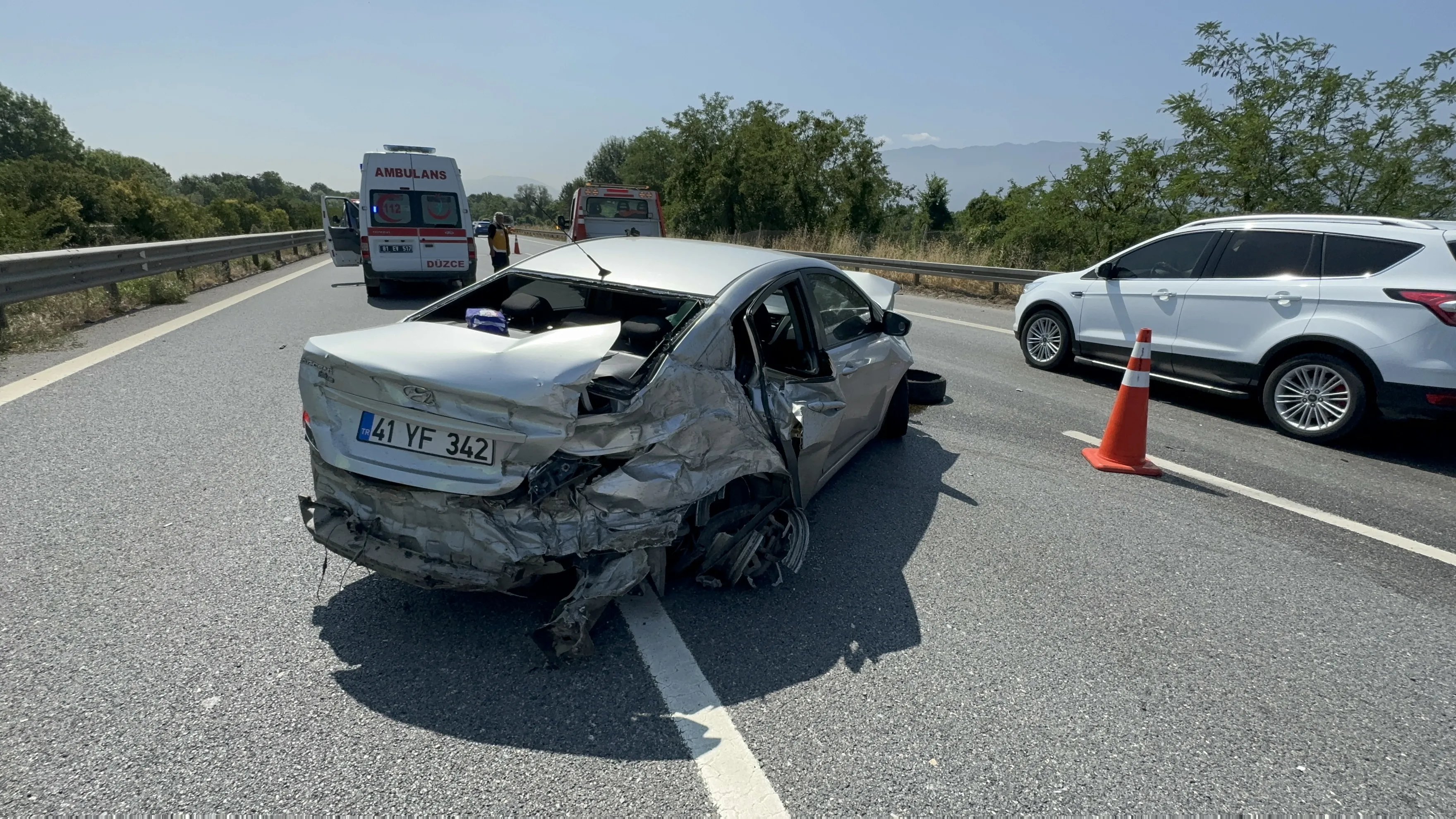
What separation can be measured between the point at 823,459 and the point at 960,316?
1022 cm

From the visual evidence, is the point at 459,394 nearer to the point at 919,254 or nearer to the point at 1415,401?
the point at 1415,401

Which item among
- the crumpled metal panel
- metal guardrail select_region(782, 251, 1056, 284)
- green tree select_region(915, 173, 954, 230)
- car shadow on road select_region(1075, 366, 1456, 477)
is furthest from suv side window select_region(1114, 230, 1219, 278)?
green tree select_region(915, 173, 954, 230)

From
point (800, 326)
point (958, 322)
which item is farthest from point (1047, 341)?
point (800, 326)

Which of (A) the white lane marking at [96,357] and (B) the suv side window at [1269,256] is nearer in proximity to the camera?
(A) the white lane marking at [96,357]

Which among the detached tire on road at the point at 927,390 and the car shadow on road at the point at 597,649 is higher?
the detached tire on road at the point at 927,390


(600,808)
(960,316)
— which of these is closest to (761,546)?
(600,808)

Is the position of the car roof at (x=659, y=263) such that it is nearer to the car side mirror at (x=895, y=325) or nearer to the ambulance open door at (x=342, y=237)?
the car side mirror at (x=895, y=325)

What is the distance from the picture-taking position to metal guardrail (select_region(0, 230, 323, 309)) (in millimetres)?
7863

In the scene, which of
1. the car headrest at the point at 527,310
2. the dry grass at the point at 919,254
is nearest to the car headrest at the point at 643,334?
the car headrest at the point at 527,310

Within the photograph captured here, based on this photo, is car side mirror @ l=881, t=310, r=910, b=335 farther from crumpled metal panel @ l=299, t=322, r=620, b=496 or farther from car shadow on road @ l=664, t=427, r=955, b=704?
crumpled metal panel @ l=299, t=322, r=620, b=496

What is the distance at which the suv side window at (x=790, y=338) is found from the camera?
151 inches

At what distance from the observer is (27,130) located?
68938 mm

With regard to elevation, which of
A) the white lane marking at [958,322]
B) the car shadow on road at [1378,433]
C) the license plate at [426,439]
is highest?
the license plate at [426,439]

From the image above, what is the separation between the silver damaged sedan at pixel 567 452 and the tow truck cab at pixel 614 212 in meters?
15.6
